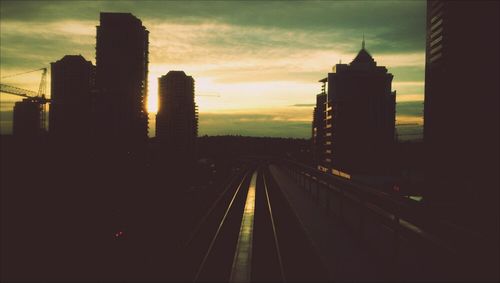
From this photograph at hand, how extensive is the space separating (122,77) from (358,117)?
287 feet

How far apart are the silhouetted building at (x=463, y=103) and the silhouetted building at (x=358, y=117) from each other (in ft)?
331

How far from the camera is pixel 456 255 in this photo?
5.86m

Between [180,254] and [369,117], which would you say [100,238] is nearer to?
[180,254]

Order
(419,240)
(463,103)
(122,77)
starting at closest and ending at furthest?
(419,240)
(463,103)
(122,77)

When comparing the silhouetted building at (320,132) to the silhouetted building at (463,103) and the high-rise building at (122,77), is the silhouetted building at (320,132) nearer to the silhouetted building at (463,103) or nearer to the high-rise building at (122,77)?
the high-rise building at (122,77)

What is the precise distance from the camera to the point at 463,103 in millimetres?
11594

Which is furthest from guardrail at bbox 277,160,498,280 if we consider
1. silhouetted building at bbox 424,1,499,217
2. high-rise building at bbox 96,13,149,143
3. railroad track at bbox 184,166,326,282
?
high-rise building at bbox 96,13,149,143

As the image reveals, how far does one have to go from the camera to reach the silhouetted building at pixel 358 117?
375ft

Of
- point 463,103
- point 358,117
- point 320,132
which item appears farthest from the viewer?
point 320,132

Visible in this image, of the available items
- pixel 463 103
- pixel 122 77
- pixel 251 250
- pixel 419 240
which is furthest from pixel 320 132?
pixel 419 240

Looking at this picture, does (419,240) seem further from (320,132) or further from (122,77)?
(122,77)

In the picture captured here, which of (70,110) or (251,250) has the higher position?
(70,110)

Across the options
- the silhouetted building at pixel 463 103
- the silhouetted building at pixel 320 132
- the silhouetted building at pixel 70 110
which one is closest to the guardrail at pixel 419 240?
the silhouetted building at pixel 463 103

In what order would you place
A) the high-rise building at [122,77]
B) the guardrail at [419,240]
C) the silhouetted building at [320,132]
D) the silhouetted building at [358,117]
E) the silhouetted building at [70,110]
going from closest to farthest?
1. the guardrail at [419,240]
2. the silhouetted building at [358,117]
3. the silhouetted building at [320,132]
4. the high-rise building at [122,77]
5. the silhouetted building at [70,110]
